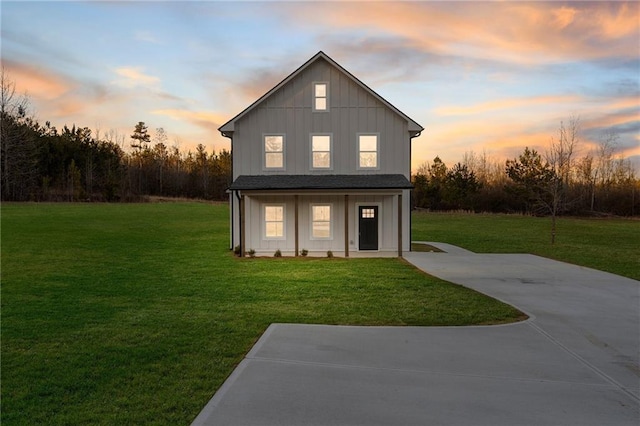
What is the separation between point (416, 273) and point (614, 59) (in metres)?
16.3

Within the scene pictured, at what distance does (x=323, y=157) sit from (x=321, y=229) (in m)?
3.35

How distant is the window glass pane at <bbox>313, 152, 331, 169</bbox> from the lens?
61.0 ft

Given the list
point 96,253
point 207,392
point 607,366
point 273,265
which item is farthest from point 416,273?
point 96,253

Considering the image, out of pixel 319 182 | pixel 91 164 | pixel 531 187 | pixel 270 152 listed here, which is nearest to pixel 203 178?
pixel 91 164

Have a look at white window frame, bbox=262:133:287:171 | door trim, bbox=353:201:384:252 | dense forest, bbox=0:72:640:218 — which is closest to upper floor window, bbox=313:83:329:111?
white window frame, bbox=262:133:287:171

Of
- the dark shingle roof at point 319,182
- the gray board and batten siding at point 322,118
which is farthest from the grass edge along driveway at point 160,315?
the gray board and batten siding at point 322,118

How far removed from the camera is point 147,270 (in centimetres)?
1339

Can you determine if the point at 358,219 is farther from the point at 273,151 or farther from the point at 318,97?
the point at 318,97

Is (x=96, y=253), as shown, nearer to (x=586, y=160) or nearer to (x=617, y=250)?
(x=617, y=250)

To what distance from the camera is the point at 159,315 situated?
A: 7.59m

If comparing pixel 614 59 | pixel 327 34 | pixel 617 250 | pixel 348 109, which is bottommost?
pixel 617 250

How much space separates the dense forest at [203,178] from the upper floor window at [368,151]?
2985 centimetres

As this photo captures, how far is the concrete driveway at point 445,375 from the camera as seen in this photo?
384 centimetres

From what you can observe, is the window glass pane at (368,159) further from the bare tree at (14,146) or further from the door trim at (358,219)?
the bare tree at (14,146)
